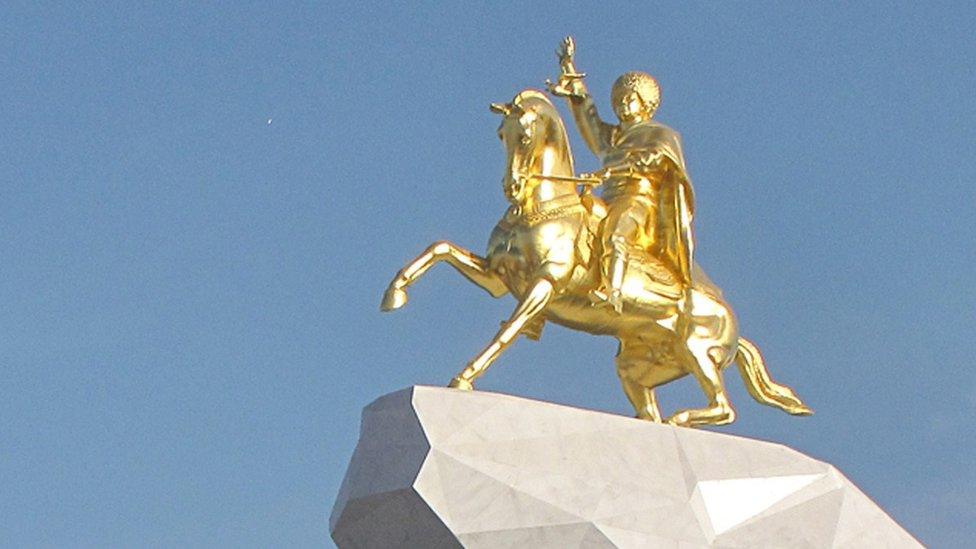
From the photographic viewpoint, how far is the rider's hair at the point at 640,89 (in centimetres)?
1533

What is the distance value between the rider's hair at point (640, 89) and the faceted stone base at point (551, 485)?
293 cm

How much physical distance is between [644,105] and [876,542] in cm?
386

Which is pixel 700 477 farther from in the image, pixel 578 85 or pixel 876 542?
pixel 578 85

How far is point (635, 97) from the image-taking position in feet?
50.2

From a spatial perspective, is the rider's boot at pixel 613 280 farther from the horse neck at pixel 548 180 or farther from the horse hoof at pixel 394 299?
the horse hoof at pixel 394 299

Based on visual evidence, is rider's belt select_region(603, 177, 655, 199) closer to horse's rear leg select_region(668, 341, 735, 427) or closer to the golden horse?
the golden horse

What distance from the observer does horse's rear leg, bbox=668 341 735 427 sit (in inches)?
569

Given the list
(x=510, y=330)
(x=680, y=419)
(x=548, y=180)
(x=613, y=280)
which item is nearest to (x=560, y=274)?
(x=613, y=280)

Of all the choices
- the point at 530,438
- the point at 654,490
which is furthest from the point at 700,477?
the point at 530,438

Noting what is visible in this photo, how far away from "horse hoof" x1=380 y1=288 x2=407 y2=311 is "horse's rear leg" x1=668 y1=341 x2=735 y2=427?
2193mm

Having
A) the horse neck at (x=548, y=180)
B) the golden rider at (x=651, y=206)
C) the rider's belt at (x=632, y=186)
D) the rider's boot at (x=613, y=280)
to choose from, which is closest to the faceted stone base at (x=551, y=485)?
the rider's boot at (x=613, y=280)

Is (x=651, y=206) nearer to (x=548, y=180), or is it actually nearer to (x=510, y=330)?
(x=548, y=180)

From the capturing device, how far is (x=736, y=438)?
46.0ft

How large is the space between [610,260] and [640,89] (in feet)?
5.90
